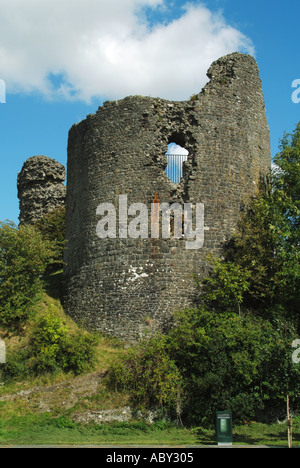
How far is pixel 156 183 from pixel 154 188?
0.20 metres

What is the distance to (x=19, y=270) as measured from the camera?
1869cm

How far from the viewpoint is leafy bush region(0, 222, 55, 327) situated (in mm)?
18297

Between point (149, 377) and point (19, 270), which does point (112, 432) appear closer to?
point (149, 377)

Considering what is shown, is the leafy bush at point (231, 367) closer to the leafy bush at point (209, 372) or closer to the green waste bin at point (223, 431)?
the leafy bush at point (209, 372)

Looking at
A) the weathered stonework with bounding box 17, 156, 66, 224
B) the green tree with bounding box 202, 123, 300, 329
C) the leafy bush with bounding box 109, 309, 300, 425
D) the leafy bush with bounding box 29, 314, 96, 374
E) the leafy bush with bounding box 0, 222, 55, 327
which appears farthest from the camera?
the weathered stonework with bounding box 17, 156, 66, 224

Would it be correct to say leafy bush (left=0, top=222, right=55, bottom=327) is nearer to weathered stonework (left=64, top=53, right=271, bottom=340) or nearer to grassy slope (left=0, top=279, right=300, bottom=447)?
grassy slope (left=0, top=279, right=300, bottom=447)

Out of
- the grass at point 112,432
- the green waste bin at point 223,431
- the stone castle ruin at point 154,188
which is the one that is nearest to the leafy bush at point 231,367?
the grass at point 112,432

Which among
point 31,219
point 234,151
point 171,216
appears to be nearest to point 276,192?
point 234,151

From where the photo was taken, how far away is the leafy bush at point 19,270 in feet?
60.0

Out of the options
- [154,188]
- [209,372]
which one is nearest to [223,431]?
[209,372]

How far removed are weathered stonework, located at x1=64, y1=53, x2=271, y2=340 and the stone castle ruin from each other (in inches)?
1.4

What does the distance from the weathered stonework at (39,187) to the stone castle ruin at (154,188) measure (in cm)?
655

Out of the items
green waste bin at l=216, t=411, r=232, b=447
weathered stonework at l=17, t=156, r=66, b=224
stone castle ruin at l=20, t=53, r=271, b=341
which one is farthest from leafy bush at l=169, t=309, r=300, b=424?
weathered stonework at l=17, t=156, r=66, b=224

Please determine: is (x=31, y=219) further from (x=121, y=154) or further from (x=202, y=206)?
(x=202, y=206)
